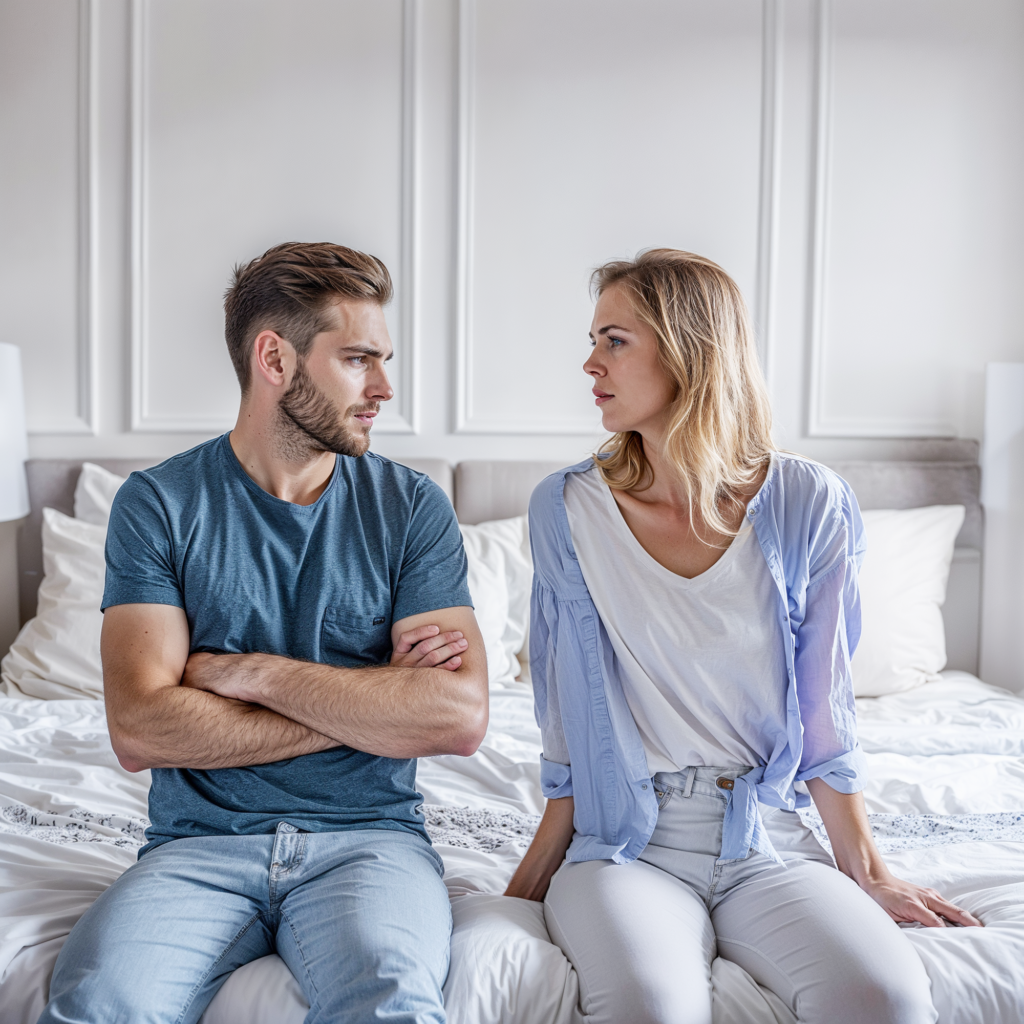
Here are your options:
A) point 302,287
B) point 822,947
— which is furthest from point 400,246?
point 822,947

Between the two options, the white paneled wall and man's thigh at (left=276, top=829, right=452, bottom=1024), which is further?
the white paneled wall

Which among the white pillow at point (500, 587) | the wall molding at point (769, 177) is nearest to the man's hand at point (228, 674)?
the white pillow at point (500, 587)

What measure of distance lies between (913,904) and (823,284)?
80.9 inches

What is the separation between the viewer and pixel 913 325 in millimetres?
2797

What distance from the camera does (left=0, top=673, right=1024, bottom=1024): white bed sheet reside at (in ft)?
3.49

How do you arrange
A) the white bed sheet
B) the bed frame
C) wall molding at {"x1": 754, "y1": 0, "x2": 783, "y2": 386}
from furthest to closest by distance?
wall molding at {"x1": 754, "y1": 0, "x2": 783, "y2": 386}, the bed frame, the white bed sheet

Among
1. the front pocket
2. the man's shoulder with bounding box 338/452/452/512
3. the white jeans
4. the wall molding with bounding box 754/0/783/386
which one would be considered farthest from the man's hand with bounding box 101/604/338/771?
the wall molding with bounding box 754/0/783/386

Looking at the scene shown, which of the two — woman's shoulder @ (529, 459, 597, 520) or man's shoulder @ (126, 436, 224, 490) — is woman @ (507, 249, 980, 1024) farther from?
man's shoulder @ (126, 436, 224, 490)

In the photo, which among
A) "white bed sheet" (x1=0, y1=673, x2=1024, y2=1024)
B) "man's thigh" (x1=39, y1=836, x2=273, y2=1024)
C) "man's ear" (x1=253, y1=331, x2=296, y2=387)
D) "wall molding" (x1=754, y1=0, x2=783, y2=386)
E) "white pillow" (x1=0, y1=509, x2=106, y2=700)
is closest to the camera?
"man's thigh" (x1=39, y1=836, x2=273, y2=1024)

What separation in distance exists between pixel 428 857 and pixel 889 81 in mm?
2701

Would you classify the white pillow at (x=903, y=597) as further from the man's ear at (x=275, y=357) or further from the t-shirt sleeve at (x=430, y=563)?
the man's ear at (x=275, y=357)

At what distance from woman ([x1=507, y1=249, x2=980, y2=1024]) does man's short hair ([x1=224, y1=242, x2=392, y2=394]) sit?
0.39 m

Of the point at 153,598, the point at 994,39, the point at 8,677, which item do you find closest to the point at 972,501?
the point at 994,39

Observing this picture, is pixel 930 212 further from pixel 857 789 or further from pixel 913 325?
pixel 857 789
